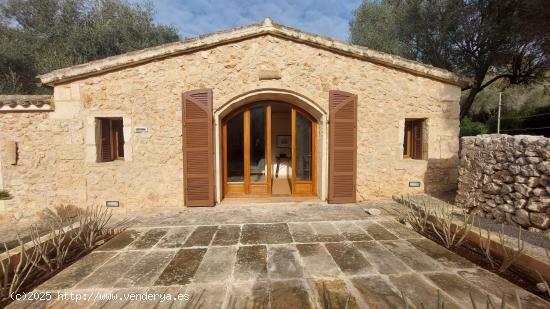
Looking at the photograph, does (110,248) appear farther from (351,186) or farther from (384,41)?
(384,41)

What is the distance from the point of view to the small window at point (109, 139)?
5105mm

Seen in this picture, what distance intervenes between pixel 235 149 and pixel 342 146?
2521mm

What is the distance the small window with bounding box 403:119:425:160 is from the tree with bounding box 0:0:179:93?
1353cm

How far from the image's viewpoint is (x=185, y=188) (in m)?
5.09

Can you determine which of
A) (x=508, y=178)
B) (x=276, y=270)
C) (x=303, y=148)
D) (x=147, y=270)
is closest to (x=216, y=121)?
(x=303, y=148)

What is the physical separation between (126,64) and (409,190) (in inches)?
271

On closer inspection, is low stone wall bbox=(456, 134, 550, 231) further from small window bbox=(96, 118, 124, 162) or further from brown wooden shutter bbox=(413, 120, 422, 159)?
small window bbox=(96, 118, 124, 162)

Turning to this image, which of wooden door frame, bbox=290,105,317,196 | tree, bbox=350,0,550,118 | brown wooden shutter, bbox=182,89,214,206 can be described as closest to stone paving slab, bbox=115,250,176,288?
brown wooden shutter, bbox=182,89,214,206

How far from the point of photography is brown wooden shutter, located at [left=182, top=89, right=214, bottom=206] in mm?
5035

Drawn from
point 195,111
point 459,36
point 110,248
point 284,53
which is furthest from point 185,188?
point 459,36

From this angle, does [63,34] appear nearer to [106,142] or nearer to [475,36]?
[106,142]

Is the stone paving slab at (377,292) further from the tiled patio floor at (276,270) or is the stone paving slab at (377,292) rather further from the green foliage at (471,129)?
the green foliage at (471,129)

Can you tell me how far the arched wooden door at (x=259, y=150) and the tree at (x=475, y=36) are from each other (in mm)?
6752

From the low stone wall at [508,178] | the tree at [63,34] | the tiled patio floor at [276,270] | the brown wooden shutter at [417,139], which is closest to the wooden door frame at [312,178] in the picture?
the tiled patio floor at [276,270]
